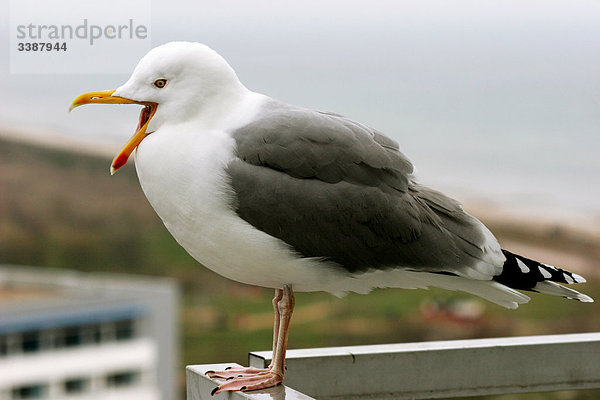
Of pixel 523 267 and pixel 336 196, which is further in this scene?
pixel 523 267

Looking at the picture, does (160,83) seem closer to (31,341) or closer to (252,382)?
(252,382)

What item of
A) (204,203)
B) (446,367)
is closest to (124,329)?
(446,367)

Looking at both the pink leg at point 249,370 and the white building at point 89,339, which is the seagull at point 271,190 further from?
the white building at point 89,339

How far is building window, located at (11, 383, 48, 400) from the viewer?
303 inches

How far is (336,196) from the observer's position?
126 cm

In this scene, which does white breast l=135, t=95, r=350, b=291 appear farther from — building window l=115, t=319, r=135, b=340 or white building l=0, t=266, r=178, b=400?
building window l=115, t=319, r=135, b=340

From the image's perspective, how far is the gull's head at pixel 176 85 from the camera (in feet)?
4.18

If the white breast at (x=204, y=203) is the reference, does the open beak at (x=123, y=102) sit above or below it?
above

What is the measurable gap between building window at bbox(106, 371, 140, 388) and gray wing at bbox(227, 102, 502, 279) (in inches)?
275

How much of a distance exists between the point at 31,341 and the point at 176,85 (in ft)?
24.6

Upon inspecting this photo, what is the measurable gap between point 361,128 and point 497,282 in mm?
340

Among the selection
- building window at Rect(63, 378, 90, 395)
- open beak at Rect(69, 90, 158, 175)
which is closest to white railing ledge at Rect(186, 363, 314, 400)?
open beak at Rect(69, 90, 158, 175)

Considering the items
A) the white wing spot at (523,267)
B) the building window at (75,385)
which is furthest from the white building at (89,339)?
the white wing spot at (523,267)

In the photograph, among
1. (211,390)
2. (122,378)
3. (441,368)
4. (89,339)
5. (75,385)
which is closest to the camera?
(211,390)
